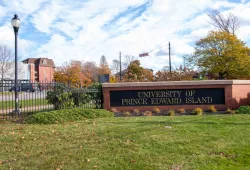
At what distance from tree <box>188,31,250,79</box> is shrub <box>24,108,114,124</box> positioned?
22.5 m

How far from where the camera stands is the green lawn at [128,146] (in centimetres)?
478

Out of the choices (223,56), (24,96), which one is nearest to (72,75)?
(223,56)

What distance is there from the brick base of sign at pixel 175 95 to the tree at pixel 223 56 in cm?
1729

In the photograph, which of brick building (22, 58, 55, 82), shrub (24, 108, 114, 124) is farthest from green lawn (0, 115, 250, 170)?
brick building (22, 58, 55, 82)

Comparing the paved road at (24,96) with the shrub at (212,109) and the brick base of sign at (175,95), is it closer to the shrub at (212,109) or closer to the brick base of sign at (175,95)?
the brick base of sign at (175,95)

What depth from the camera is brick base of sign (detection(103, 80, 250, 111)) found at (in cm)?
1248

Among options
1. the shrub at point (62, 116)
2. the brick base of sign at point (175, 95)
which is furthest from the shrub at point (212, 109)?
the shrub at point (62, 116)

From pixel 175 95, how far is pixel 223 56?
19.3 metres

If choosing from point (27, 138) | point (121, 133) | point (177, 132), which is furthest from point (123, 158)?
point (27, 138)

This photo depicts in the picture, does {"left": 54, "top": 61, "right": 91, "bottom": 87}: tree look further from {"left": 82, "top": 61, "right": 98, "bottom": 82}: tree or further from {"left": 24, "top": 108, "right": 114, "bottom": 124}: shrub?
{"left": 24, "top": 108, "right": 114, "bottom": 124}: shrub

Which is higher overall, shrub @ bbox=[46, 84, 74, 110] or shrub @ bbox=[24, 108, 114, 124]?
shrub @ bbox=[46, 84, 74, 110]

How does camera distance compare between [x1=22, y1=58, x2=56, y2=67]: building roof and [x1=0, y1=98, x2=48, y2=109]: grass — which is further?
[x1=22, y1=58, x2=56, y2=67]: building roof

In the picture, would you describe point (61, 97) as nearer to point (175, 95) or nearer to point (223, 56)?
point (175, 95)

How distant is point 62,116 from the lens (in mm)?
9383
